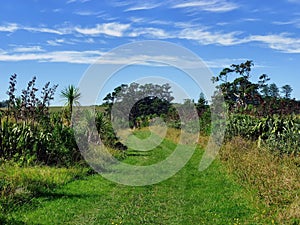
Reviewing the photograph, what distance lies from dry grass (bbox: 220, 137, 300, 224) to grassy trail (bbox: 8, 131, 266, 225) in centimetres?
35

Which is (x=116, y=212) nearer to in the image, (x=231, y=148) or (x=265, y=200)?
(x=265, y=200)

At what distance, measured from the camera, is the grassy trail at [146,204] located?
8.32m

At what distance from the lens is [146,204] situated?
31.9 feet

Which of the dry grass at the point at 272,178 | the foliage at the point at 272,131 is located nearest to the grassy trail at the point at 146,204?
the dry grass at the point at 272,178

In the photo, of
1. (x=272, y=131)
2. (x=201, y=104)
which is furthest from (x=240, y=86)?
(x=272, y=131)

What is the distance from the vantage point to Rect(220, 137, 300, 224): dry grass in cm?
803

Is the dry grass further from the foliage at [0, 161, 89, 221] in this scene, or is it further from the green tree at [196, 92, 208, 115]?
the green tree at [196, 92, 208, 115]

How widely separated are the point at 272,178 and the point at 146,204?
2996mm

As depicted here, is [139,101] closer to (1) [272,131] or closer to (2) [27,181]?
(1) [272,131]

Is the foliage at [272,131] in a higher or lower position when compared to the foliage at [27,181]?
higher

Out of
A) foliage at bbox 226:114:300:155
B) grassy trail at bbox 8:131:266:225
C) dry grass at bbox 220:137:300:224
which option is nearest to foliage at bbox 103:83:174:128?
foliage at bbox 226:114:300:155

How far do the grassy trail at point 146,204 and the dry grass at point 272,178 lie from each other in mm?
354

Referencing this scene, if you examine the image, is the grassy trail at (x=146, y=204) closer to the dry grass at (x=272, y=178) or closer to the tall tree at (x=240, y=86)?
the dry grass at (x=272, y=178)

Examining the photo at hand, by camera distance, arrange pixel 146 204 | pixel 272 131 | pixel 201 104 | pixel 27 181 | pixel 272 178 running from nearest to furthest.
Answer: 1. pixel 146 204
2. pixel 272 178
3. pixel 27 181
4. pixel 272 131
5. pixel 201 104
